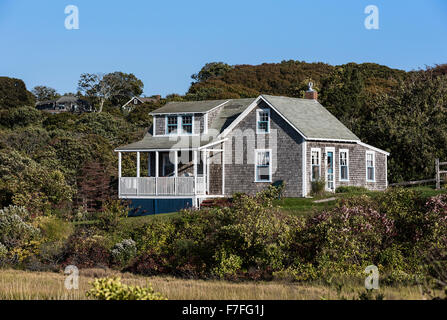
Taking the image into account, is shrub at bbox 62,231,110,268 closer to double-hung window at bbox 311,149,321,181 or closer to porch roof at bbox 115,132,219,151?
porch roof at bbox 115,132,219,151

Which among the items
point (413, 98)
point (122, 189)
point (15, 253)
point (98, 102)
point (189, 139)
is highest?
point (98, 102)

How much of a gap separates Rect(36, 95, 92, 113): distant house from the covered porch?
59703mm

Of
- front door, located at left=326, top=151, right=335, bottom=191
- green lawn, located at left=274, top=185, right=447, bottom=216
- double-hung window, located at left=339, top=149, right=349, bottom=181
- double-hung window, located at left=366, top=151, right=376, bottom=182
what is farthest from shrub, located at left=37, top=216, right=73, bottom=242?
double-hung window, located at left=366, top=151, right=376, bottom=182

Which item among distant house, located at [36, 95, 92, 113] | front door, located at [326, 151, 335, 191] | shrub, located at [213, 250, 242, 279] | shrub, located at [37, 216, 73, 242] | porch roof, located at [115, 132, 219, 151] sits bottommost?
shrub, located at [213, 250, 242, 279]

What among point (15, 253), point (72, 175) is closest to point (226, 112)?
point (72, 175)

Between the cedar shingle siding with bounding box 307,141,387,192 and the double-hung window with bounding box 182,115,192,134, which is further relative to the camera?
the double-hung window with bounding box 182,115,192,134

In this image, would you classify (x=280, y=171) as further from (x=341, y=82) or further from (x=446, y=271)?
(x=341, y=82)

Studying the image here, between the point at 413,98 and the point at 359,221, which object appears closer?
the point at 359,221

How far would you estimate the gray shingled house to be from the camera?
1330 inches

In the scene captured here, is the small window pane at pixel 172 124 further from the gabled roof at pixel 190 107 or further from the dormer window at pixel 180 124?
the gabled roof at pixel 190 107

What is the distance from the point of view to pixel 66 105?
107 meters

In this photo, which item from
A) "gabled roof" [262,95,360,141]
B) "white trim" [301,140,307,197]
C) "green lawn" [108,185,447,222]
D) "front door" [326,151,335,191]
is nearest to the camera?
"green lawn" [108,185,447,222]
